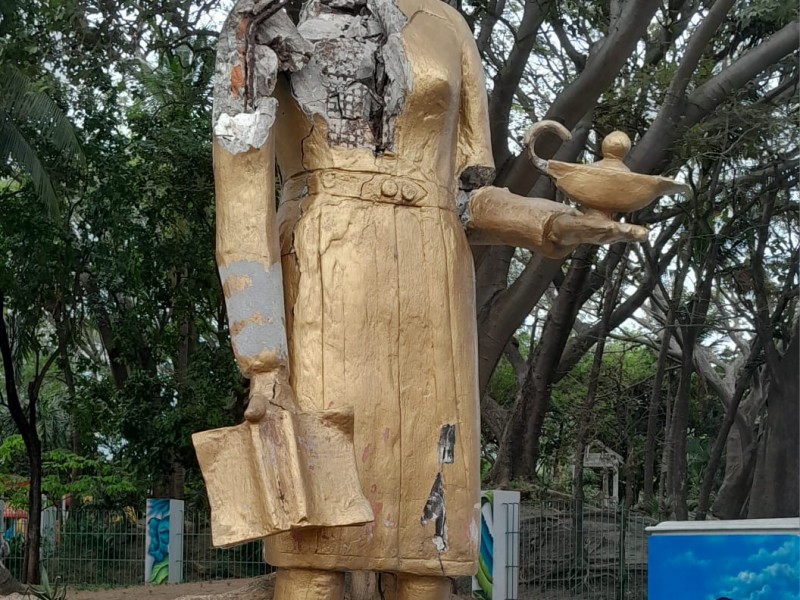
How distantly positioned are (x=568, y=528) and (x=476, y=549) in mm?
8728

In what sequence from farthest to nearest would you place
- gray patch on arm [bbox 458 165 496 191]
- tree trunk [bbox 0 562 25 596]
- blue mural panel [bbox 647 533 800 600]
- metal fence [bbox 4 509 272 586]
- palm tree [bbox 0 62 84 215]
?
metal fence [bbox 4 509 272 586] < palm tree [bbox 0 62 84 215] < tree trunk [bbox 0 562 25 596] < blue mural panel [bbox 647 533 800 600] < gray patch on arm [bbox 458 165 496 191]

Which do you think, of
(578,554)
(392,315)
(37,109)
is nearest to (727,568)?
(392,315)

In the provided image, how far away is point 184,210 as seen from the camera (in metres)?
11.8

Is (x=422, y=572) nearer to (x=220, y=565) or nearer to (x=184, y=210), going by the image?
(x=184, y=210)

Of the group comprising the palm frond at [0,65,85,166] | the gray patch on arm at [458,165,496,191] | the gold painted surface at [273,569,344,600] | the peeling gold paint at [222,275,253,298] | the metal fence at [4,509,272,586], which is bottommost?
the metal fence at [4,509,272,586]

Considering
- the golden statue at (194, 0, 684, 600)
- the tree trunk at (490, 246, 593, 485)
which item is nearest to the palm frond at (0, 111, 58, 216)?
the tree trunk at (490, 246, 593, 485)

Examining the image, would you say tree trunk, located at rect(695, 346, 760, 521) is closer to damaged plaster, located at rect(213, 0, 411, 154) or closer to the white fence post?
the white fence post

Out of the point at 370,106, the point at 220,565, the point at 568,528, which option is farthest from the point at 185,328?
the point at 370,106

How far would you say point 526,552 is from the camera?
452 inches

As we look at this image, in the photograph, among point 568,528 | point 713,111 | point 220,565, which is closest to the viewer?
point 713,111

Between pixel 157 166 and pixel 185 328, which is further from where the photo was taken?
pixel 185 328

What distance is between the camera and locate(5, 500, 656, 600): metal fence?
11023 millimetres

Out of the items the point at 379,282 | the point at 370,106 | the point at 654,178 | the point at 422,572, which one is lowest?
the point at 422,572

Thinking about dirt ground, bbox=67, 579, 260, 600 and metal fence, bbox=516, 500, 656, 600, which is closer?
dirt ground, bbox=67, 579, 260, 600
